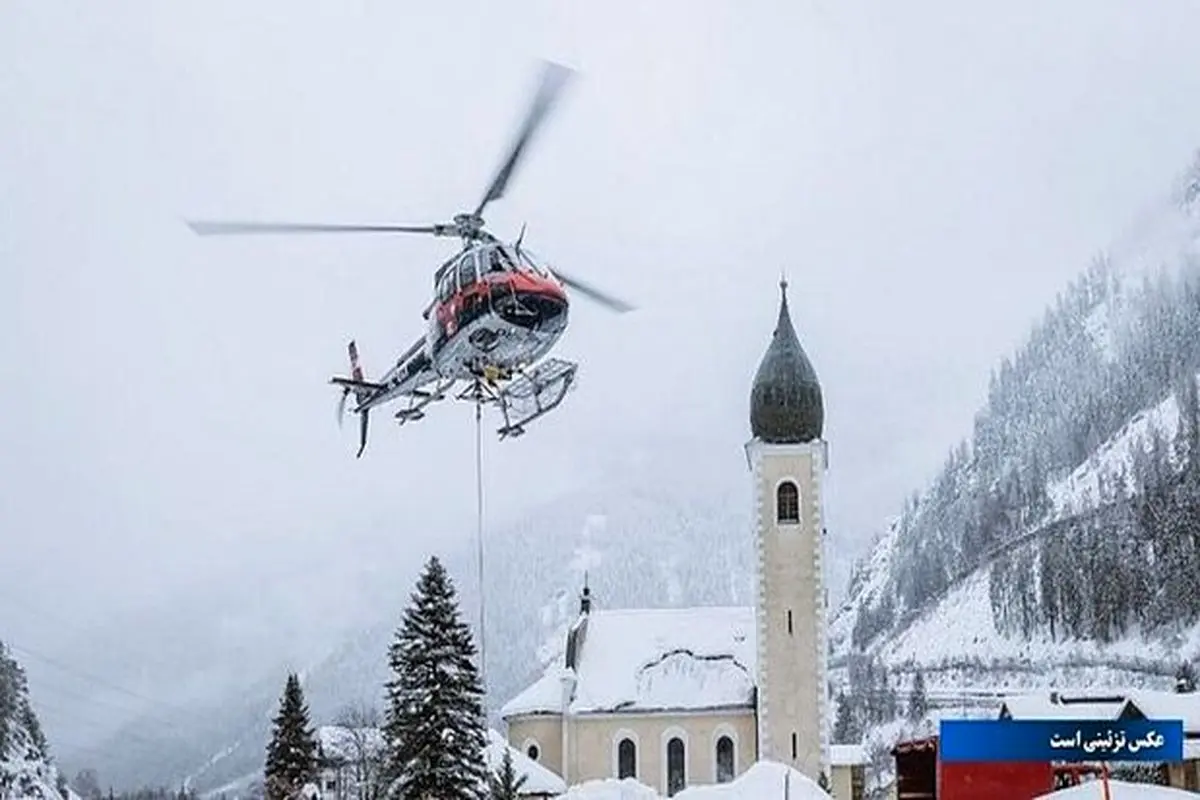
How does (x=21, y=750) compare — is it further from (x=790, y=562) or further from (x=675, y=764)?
(x=790, y=562)

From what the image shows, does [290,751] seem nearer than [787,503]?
Yes

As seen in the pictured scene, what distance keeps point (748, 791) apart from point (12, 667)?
40896mm

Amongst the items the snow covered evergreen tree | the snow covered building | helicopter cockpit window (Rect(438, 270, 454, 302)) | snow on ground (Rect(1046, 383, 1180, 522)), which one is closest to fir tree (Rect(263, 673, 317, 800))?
helicopter cockpit window (Rect(438, 270, 454, 302))

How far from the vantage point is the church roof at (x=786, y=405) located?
2061 inches

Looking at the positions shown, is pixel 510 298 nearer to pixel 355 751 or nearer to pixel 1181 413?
pixel 355 751

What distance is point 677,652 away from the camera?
175 feet

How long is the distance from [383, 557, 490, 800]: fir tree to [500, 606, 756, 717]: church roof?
23.2m

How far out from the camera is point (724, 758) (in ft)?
170

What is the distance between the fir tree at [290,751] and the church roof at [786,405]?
779 inches

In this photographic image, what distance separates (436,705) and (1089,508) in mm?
133912

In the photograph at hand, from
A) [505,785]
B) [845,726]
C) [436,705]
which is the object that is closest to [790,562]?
[436,705]

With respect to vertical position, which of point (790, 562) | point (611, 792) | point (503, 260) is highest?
point (503, 260)

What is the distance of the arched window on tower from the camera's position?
51906 millimetres

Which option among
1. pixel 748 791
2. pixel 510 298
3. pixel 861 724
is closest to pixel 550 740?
pixel 748 791
